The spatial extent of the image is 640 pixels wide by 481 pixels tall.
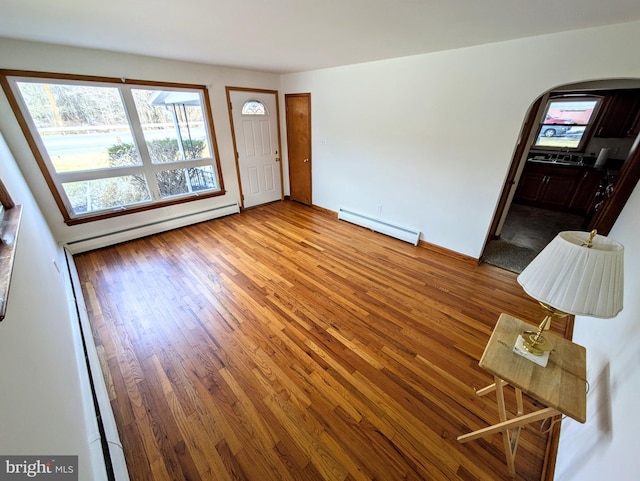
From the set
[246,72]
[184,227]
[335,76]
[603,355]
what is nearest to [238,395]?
[603,355]

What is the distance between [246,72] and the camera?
3.99 metres

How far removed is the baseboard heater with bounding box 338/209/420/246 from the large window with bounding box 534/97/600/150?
13.7ft

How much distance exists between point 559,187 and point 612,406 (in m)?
5.35

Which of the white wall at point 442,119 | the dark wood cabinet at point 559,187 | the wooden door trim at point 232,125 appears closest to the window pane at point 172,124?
the wooden door trim at point 232,125

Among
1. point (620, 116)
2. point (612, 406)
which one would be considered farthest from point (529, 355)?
point (620, 116)

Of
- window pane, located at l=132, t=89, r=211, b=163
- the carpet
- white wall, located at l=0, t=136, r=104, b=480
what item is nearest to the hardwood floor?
the carpet

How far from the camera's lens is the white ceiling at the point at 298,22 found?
159 centimetres

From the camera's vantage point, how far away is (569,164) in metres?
4.49

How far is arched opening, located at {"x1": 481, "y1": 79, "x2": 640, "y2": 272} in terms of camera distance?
3.60 m

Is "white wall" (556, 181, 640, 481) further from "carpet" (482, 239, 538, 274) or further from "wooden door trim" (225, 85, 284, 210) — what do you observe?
"wooden door trim" (225, 85, 284, 210)

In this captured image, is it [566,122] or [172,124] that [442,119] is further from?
[566,122]

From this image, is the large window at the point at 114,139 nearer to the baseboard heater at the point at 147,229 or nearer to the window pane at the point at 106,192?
the window pane at the point at 106,192

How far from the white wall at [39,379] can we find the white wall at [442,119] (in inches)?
140

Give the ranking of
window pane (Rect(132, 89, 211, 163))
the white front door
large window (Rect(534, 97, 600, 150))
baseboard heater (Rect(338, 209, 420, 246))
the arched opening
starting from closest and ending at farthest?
window pane (Rect(132, 89, 211, 163)) < baseboard heater (Rect(338, 209, 420, 246)) < the arched opening < the white front door < large window (Rect(534, 97, 600, 150))
